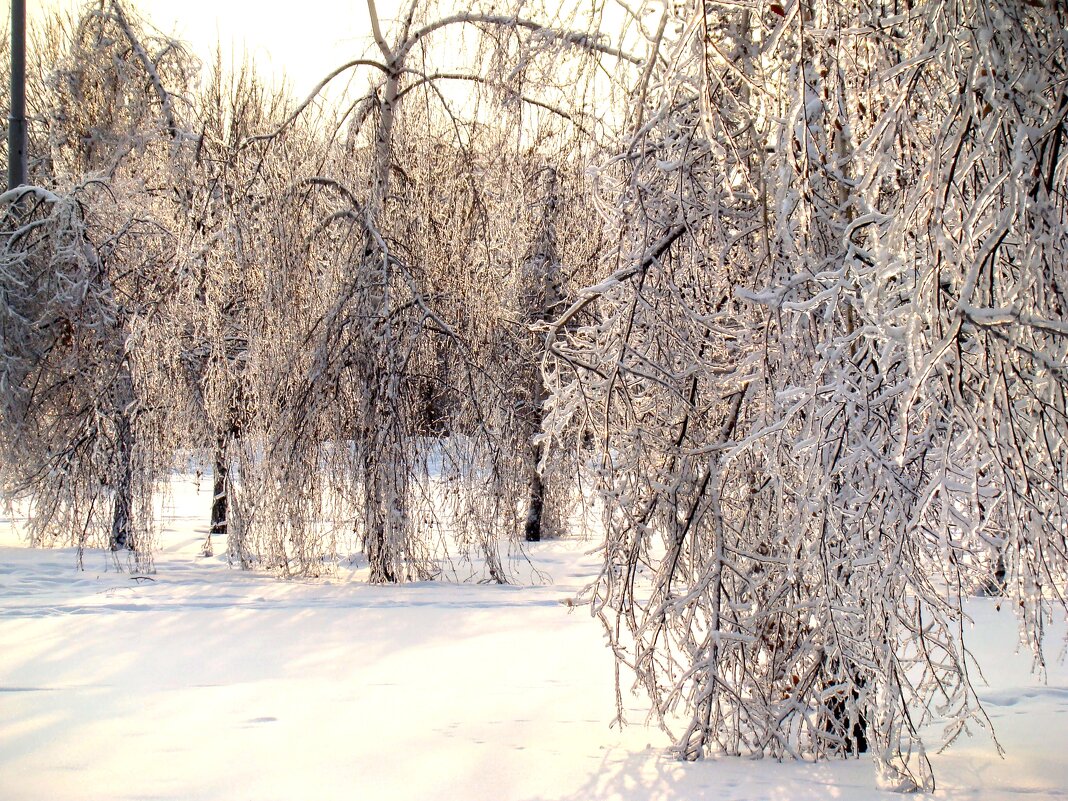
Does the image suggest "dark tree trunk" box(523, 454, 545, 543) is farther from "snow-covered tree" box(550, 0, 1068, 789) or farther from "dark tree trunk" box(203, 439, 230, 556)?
"snow-covered tree" box(550, 0, 1068, 789)

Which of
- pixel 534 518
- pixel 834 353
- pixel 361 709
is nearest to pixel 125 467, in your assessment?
pixel 361 709

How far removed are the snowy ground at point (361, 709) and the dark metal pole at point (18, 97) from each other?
350 cm

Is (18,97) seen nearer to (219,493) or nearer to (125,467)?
(125,467)

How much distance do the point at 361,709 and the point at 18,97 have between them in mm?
6350

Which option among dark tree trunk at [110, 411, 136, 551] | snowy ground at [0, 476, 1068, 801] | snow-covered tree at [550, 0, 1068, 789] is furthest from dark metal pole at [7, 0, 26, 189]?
snow-covered tree at [550, 0, 1068, 789]

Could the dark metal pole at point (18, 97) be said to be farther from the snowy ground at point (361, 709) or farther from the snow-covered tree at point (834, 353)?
the snow-covered tree at point (834, 353)

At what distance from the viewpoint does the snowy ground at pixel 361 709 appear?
3.70m

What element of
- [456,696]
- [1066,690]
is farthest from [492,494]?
[1066,690]

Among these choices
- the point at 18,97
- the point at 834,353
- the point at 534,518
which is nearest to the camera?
the point at 834,353

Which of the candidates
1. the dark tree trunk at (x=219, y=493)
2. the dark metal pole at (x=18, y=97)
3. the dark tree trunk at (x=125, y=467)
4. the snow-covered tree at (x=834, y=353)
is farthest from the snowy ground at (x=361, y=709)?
the dark metal pole at (x=18, y=97)

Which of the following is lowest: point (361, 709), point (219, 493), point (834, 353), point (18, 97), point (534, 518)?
point (361, 709)

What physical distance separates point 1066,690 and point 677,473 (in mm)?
2824

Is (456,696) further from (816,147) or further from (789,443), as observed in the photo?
(816,147)

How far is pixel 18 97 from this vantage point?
8453 millimetres
